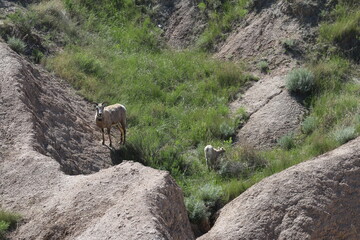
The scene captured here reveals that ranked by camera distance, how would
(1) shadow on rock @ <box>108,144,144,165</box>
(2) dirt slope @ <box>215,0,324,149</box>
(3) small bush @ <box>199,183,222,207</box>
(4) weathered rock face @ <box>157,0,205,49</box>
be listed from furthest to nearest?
(4) weathered rock face @ <box>157,0,205,49</box> < (2) dirt slope @ <box>215,0,324,149</box> < (1) shadow on rock @ <box>108,144,144,165</box> < (3) small bush @ <box>199,183,222,207</box>

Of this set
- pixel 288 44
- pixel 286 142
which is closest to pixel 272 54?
pixel 288 44

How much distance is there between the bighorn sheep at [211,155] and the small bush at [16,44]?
6.39 m

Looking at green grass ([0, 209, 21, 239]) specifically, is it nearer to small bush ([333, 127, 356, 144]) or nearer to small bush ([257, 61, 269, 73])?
small bush ([333, 127, 356, 144])

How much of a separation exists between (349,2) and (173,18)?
616 cm

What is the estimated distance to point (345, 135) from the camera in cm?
1418

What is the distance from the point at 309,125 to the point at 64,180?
6557mm

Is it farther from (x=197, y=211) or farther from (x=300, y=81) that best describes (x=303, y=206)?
(x=300, y=81)

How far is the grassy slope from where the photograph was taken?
587 inches


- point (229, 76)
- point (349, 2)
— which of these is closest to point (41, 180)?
point (229, 76)

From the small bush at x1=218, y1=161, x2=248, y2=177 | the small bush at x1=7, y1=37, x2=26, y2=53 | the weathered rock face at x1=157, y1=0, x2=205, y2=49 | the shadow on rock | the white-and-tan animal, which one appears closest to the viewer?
the small bush at x1=218, y1=161, x2=248, y2=177

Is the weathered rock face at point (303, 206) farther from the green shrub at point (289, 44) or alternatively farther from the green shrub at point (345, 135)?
the green shrub at point (289, 44)

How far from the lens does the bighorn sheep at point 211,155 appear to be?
15.3 metres

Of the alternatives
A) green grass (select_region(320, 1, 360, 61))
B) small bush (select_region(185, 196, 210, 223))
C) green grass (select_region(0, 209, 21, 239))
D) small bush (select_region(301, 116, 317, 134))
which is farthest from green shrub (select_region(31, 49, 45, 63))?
green grass (select_region(0, 209, 21, 239))

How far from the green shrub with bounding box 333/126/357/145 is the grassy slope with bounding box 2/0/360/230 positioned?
0.02 meters
